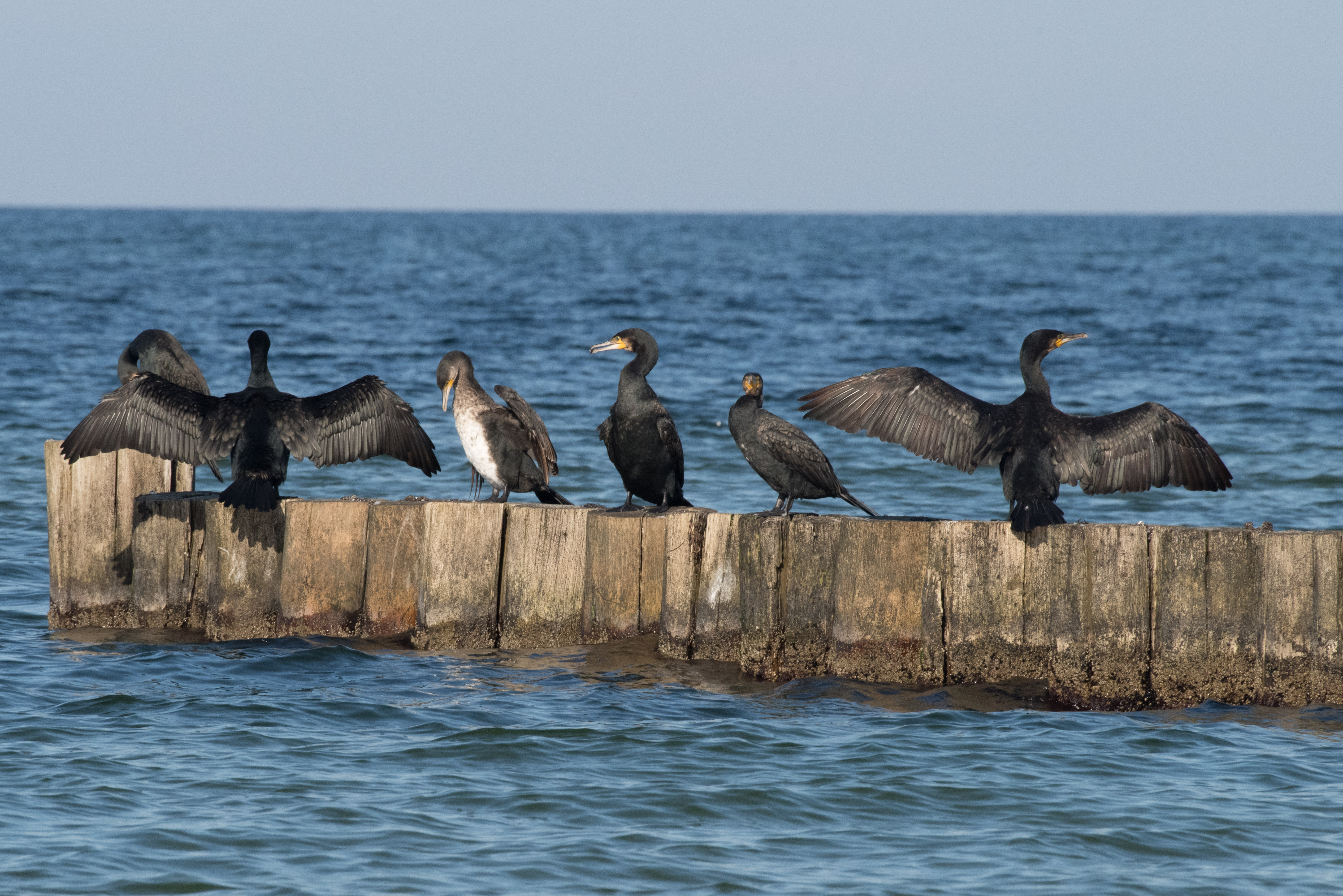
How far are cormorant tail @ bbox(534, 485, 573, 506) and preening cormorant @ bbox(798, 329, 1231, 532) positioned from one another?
174cm

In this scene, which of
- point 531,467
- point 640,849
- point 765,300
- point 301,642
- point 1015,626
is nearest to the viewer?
point 640,849

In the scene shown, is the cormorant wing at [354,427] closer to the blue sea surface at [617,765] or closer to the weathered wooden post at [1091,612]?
the blue sea surface at [617,765]

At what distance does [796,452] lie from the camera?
283 inches

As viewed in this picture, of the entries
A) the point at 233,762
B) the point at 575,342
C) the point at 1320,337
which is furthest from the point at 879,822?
the point at 1320,337

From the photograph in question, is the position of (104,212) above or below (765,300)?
above

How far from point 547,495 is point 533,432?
1.68ft

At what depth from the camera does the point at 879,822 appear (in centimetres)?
552

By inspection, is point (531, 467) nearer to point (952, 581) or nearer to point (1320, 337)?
point (952, 581)

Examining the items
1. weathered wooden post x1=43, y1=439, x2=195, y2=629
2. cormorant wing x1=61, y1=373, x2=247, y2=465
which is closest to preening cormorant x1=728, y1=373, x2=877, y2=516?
cormorant wing x1=61, y1=373, x2=247, y2=465

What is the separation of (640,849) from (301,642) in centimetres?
315

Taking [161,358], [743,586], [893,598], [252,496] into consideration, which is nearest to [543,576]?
[743,586]

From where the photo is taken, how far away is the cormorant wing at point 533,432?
8.20m

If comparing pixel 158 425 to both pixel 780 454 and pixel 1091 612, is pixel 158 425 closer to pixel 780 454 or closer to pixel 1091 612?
pixel 780 454

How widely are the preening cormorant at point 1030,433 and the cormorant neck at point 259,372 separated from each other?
10.8ft
